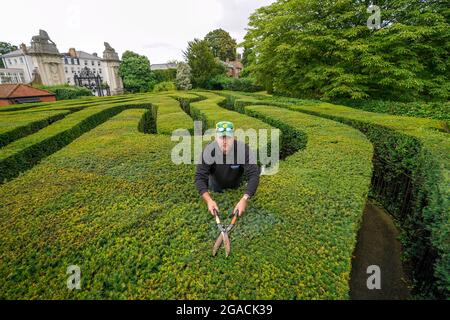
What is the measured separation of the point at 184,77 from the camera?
124 ft

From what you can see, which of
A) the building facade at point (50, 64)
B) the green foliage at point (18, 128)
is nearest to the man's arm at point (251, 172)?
the green foliage at point (18, 128)

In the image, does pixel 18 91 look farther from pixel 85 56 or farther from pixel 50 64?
pixel 85 56

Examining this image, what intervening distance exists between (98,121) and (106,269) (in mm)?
12909

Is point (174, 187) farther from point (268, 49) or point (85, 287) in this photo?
point (268, 49)

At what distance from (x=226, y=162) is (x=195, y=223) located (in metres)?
1.04

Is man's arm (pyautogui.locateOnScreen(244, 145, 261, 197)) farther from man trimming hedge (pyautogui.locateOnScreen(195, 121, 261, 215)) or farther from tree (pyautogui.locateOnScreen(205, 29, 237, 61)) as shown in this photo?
tree (pyautogui.locateOnScreen(205, 29, 237, 61))

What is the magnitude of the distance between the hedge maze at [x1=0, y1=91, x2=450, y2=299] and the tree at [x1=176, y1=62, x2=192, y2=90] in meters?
35.1

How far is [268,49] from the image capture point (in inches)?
612

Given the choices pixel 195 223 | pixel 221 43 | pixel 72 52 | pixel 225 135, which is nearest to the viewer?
pixel 195 223

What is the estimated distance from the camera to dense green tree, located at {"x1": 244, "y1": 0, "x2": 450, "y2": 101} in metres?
10.9

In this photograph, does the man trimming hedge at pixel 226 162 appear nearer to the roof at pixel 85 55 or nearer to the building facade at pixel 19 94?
the building facade at pixel 19 94

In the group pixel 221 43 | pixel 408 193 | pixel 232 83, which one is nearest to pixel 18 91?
pixel 232 83

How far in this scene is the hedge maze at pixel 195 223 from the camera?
6.56 ft
